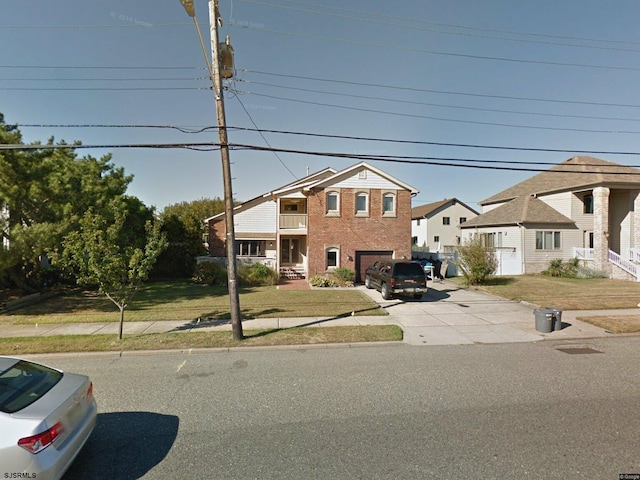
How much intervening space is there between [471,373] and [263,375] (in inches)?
156

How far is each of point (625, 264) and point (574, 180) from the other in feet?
22.9

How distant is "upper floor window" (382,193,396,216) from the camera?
63.2 feet

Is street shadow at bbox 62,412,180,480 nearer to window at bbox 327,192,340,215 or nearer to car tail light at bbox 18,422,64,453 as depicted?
car tail light at bbox 18,422,64,453

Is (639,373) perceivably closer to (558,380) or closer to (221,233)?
(558,380)

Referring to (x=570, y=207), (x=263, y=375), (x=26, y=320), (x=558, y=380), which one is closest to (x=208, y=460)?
(x=263, y=375)

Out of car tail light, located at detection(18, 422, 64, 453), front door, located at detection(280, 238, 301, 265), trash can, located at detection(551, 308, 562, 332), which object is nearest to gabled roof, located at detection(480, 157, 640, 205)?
trash can, located at detection(551, 308, 562, 332)

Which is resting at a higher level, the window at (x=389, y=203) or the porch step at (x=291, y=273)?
the window at (x=389, y=203)

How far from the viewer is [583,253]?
22.0 meters

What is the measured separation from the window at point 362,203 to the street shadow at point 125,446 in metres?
16.2

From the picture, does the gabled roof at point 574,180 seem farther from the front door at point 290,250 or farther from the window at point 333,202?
the front door at point 290,250

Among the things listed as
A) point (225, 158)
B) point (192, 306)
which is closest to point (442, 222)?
point (192, 306)

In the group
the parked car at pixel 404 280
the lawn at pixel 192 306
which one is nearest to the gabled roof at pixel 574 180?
the parked car at pixel 404 280

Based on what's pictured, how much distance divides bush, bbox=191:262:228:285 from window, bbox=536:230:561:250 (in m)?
22.5

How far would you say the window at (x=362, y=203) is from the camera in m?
19.0
